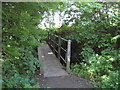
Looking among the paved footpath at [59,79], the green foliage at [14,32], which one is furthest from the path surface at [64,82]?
the green foliage at [14,32]

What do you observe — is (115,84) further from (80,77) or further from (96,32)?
(96,32)

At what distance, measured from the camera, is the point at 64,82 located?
2.88 meters

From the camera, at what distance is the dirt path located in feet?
8.82

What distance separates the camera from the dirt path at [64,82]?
2.69 metres

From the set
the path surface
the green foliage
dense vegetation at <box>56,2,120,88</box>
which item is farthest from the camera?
dense vegetation at <box>56,2,120,88</box>

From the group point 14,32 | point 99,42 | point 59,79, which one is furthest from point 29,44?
point 99,42

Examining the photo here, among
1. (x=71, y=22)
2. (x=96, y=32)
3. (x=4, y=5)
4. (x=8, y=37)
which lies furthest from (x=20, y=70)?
(x=71, y=22)

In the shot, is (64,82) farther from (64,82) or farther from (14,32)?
(14,32)

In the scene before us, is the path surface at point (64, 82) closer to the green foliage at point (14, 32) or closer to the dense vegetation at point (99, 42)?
the dense vegetation at point (99, 42)

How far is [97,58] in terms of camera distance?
340 cm

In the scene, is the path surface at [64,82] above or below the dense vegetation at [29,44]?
below

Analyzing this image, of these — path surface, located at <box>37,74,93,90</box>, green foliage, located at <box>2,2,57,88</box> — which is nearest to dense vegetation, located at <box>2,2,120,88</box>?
green foliage, located at <box>2,2,57,88</box>

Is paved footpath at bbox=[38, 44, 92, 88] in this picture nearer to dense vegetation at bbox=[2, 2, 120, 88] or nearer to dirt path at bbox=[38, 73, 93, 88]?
dirt path at bbox=[38, 73, 93, 88]

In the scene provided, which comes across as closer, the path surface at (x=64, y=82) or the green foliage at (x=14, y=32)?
the green foliage at (x=14, y=32)
